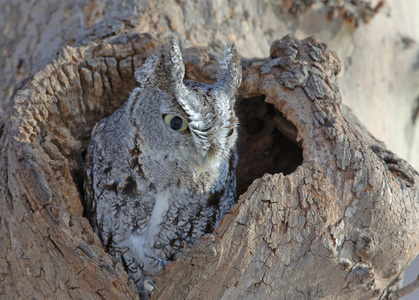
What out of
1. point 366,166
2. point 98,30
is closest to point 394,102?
point 366,166

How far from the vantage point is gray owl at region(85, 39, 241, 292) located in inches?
72.0

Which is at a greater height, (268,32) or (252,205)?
(268,32)

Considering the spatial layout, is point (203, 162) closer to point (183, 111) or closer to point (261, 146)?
point (183, 111)

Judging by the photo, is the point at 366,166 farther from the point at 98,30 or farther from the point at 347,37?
the point at 98,30

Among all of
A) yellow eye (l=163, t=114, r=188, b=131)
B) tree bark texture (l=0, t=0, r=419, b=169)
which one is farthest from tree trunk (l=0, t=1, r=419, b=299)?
yellow eye (l=163, t=114, r=188, b=131)

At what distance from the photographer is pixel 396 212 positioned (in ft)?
6.09

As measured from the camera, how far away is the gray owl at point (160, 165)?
183 cm

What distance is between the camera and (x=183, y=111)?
1783mm

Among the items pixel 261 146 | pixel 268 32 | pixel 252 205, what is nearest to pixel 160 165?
pixel 252 205

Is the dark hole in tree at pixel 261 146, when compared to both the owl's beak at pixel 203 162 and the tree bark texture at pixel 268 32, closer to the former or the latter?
the tree bark texture at pixel 268 32

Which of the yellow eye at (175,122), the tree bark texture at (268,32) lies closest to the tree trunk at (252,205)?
the tree bark texture at (268,32)

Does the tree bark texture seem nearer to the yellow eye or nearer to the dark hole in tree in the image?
the dark hole in tree

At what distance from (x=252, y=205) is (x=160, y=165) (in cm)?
50

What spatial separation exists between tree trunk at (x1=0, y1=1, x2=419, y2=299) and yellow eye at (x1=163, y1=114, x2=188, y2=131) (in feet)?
1.24
